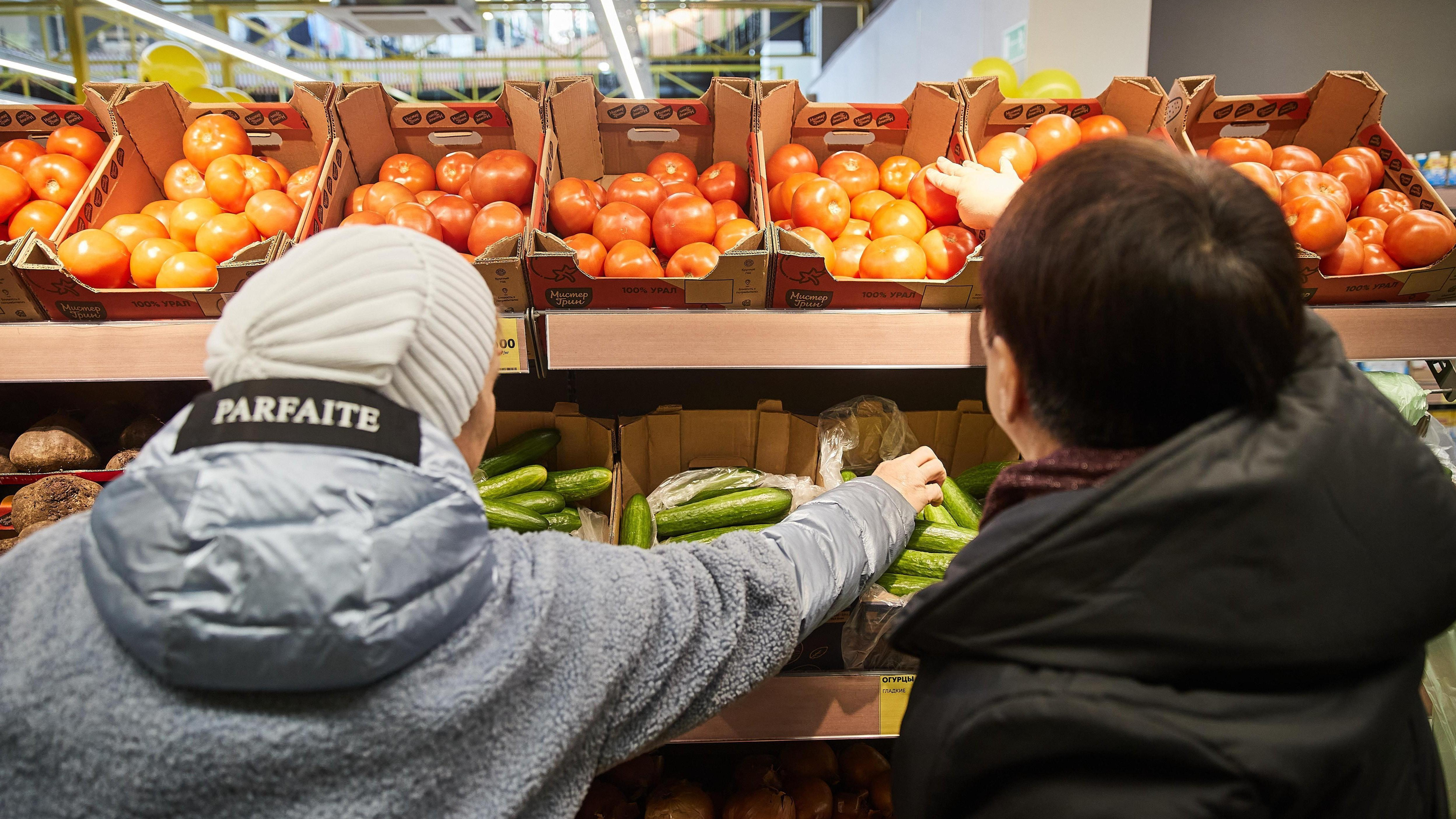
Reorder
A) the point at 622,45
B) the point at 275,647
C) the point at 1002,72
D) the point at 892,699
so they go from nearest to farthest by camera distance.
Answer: the point at 275,647 → the point at 892,699 → the point at 622,45 → the point at 1002,72

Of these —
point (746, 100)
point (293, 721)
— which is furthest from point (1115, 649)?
point (746, 100)

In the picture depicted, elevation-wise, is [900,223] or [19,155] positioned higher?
[19,155]

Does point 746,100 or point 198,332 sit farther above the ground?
point 746,100

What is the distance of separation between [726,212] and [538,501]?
792mm

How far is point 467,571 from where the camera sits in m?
0.66

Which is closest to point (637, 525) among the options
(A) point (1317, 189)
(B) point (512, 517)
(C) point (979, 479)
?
(B) point (512, 517)

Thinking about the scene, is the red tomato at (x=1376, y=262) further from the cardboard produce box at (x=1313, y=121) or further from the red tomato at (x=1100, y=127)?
the red tomato at (x=1100, y=127)

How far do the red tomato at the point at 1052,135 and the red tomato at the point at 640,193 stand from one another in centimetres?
86

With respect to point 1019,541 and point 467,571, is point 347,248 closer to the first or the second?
point 467,571

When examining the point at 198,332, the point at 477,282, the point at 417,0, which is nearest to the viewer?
the point at 477,282

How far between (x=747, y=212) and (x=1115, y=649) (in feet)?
4.54

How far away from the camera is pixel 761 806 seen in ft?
5.31

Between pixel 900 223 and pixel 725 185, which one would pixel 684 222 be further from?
pixel 900 223

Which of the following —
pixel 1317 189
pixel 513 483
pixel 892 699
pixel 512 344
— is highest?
pixel 1317 189
